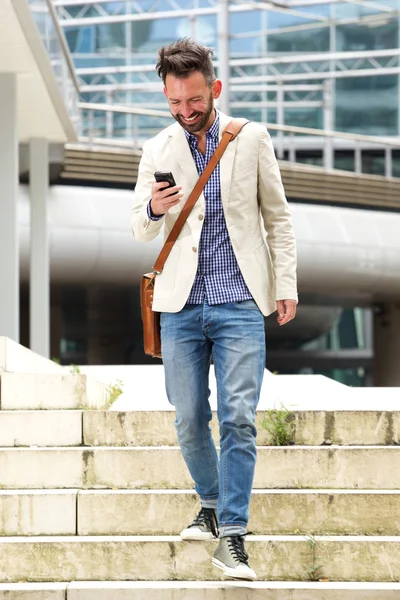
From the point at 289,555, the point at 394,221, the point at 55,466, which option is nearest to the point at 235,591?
the point at 289,555

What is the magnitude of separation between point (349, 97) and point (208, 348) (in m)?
30.0

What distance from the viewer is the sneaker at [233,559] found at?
14.5 ft

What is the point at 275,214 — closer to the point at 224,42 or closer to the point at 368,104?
the point at 224,42

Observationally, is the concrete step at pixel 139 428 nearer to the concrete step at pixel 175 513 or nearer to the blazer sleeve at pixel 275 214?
the concrete step at pixel 175 513

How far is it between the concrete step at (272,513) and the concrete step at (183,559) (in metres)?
0.22

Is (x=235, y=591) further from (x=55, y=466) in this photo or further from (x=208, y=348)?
(x=55, y=466)

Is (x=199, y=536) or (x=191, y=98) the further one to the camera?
(x=199, y=536)

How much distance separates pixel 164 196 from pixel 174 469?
6.31 ft

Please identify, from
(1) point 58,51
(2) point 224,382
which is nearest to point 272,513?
(2) point 224,382

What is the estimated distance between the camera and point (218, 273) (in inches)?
178

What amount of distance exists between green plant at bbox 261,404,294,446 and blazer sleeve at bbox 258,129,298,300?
1723 millimetres

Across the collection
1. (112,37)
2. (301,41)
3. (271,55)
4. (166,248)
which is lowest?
(166,248)

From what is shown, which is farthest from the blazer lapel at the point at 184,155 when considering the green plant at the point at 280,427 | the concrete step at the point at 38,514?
the green plant at the point at 280,427

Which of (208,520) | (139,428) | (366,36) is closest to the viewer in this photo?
(208,520)
